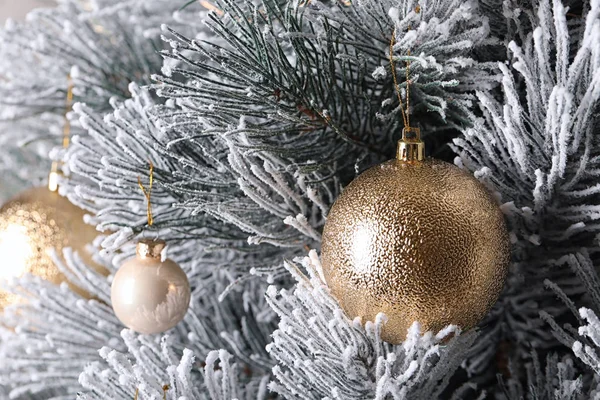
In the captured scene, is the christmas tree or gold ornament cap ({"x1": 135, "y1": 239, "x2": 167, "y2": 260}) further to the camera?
gold ornament cap ({"x1": 135, "y1": 239, "x2": 167, "y2": 260})

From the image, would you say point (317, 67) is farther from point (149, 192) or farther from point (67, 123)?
point (67, 123)

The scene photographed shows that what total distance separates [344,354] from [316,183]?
13cm

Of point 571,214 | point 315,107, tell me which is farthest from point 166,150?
point 571,214

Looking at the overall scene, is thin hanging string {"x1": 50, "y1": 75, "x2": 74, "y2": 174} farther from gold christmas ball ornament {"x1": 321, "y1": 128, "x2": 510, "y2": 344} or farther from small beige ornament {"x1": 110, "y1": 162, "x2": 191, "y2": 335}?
gold christmas ball ornament {"x1": 321, "y1": 128, "x2": 510, "y2": 344}

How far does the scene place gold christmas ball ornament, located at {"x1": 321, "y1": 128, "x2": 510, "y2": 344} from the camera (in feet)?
1.22

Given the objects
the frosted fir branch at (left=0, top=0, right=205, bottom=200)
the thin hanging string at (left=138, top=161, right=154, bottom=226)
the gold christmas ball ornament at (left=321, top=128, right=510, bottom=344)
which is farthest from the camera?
the frosted fir branch at (left=0, top=0, right=205, bottom=200)

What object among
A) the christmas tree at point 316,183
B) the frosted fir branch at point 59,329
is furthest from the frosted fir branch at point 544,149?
the frosted fir branch at point 59,329

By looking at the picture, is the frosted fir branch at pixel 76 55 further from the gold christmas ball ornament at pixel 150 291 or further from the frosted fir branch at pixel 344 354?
the frosted fir branch at pixel 344 354

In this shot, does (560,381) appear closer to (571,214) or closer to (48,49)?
(571,214)

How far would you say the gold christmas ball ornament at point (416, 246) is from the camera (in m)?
0.37

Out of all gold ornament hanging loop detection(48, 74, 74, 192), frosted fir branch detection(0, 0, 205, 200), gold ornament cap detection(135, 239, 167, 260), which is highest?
frosted fir branch detection(0, 0, 205, 200)

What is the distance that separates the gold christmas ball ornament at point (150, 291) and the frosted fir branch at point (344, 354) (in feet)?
A: 0.34

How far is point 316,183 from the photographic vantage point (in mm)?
478

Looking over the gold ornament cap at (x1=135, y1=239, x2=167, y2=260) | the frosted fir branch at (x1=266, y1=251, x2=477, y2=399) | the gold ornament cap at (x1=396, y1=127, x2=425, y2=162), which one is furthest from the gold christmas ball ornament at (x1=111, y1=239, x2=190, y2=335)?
the gold ornament cap at (x1=396, y1=127, x2=425, y2=162)
